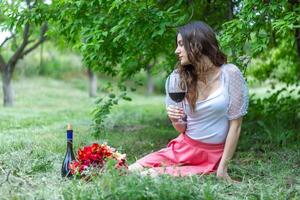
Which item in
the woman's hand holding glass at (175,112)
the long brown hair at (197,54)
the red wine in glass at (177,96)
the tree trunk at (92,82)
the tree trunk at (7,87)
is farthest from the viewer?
the tree trunk at (92,82)

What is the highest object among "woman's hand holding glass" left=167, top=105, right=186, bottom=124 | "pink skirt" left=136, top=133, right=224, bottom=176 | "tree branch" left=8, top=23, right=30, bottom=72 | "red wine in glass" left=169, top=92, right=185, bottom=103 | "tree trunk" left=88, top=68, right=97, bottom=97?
"tree branch" left=8, top=23, right=30, bottom=72

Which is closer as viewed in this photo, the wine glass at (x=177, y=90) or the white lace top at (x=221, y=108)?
the wine glass at (x=177, y=90)

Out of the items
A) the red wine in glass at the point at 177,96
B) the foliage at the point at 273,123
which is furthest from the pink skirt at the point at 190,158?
the foliage at the point at 273,123

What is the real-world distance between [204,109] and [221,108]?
14 centimetres

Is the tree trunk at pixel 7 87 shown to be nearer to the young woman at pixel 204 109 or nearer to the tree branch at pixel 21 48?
the tree branch at pixel 21 48

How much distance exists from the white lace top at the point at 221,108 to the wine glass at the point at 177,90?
0.06 m

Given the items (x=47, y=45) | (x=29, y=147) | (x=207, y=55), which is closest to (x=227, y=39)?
(x=207, y=55)

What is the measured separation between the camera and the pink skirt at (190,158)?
459 cm

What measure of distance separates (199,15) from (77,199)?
4.48m

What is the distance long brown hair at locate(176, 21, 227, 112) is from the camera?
443cm

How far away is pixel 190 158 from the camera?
4.64 meters

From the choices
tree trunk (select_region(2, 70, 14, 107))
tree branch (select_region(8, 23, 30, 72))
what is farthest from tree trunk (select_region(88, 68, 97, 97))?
tree branch (select_region(8, 23, 30, 72))

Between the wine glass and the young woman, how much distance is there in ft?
0.11

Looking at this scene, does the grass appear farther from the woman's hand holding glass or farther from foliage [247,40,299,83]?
foliage [247,40,299,83]
